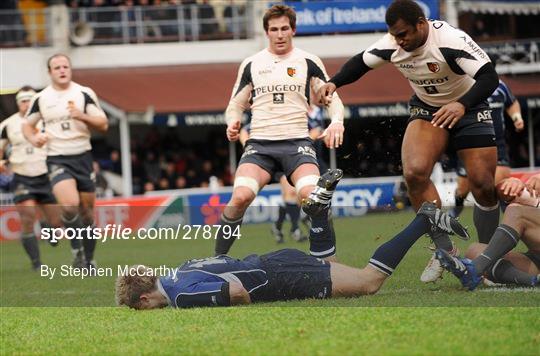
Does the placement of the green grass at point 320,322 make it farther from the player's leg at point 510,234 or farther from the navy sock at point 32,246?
the navy sock at point 32,246

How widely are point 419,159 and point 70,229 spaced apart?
3.64 metres

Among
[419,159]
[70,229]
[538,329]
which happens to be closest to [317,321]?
[538,329]

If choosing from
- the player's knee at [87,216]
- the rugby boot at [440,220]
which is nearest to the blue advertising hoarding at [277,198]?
the player's knee at [87,216]

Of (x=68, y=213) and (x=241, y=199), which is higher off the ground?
(x=241, y=199)

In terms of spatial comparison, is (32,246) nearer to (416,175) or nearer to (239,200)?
(239,200)

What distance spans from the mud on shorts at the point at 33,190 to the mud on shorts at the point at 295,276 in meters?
7.23

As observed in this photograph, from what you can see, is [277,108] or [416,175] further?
[277,108]

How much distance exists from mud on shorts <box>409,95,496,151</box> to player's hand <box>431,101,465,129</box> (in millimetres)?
616

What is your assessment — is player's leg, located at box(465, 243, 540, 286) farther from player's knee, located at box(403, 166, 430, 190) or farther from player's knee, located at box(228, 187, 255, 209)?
player's knee, located at box(228, 187, 255, 209)

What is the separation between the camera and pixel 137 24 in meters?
31.1

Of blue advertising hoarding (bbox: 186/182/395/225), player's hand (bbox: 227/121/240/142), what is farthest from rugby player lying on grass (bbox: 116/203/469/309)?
blue advertising hoarding (bbox: 186/182/395/225)

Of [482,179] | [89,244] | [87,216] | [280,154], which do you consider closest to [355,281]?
[482,179]

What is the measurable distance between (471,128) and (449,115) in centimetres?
80

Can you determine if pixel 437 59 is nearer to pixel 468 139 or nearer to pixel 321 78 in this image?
pixel 468 139
